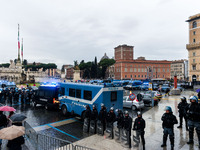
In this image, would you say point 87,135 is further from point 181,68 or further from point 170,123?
point 181,68

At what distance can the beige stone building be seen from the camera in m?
56.3

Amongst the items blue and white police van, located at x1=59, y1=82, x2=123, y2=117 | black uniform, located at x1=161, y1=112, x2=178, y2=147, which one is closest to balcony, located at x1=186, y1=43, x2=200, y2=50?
blue and white police van, located at x1=59, y1=82, x2=123, y2=117

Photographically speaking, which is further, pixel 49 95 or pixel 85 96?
pixel 49 95

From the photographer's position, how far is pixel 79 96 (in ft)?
37.3

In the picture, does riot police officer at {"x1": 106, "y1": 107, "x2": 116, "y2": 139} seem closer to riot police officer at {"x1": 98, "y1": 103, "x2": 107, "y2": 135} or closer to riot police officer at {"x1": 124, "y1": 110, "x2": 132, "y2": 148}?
riot police officer at {"x1": 98, "y1": 103, "x2": 107, "y2": 135}

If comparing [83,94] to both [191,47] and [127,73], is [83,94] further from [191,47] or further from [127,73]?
[127,73]

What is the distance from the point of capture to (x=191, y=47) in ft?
191

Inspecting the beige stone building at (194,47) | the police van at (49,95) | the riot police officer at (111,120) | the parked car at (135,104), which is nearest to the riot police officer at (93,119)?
the riot police officer at (111,120)

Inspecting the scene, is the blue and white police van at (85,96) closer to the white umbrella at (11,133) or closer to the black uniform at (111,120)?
the black uniform at (111,120)

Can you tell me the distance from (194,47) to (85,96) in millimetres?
60336

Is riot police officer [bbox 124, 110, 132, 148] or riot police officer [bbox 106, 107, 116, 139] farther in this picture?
riot police officer [bbox 106, 107, 116, 139]

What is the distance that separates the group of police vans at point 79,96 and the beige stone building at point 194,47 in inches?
2243

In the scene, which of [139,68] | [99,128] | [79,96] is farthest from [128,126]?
[139,68]

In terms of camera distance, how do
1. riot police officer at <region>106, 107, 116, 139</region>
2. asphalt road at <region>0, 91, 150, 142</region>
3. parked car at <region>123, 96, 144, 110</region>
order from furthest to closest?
parked car at <region>123, 96, 144, 110</region>
asphalt road at <region>0, 91, 150, 142</region>
riot police officer at <region>106, 107, 116, 139</region>
